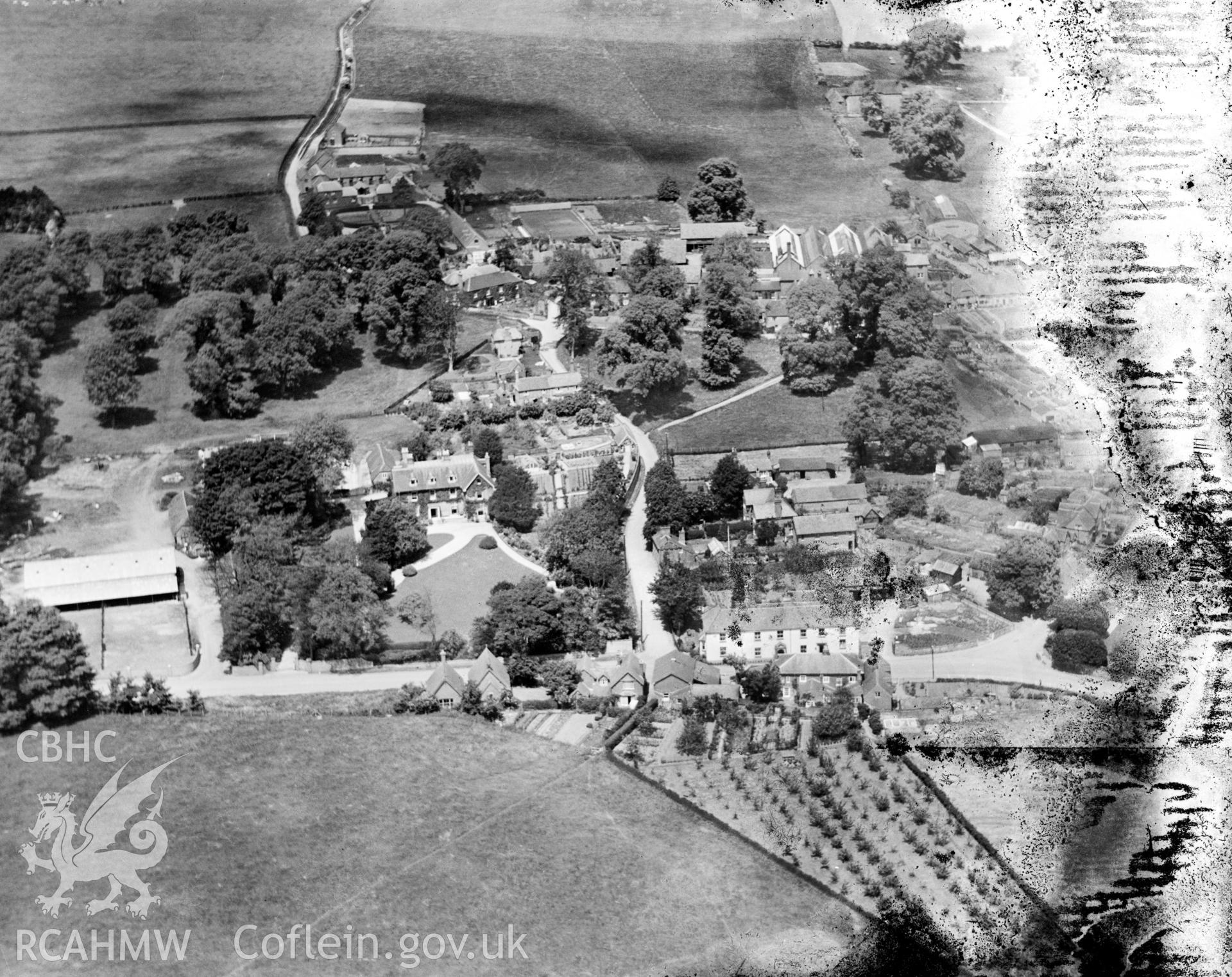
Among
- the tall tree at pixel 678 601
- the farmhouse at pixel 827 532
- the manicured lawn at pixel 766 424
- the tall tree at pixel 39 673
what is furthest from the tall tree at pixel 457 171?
the tall tree at pixel 39 673

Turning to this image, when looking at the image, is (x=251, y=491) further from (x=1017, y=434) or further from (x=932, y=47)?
(x=932, y=47)

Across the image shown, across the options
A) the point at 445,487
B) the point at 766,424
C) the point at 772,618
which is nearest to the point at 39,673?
the point at 445,487

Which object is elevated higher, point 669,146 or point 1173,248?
point 1173,248

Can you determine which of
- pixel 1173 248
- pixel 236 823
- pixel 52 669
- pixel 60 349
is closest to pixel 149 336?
pixel 60 349

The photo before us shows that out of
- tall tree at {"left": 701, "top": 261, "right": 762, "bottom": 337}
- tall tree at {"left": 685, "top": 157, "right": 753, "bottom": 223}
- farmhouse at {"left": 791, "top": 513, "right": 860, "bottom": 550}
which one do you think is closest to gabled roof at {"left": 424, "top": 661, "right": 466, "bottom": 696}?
farmhouse at {"left": 791, "top": 513, "right": 860, "bottom": 550}

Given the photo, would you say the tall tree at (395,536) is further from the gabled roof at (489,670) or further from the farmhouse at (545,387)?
the farmhouse at (545,387)

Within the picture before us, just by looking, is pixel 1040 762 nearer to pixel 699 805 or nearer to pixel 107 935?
pixel 699 805
